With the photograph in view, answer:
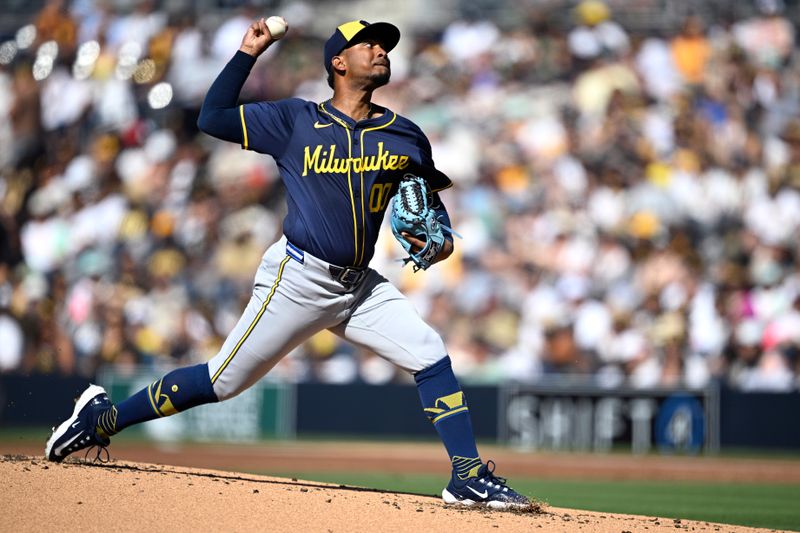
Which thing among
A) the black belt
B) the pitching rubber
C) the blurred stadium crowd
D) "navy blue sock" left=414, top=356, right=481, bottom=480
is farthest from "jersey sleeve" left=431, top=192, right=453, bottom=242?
the blurred stadium crowd

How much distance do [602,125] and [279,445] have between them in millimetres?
5713

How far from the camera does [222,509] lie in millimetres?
4711

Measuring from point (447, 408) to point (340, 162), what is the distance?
4.02 ft

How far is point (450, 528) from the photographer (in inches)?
181

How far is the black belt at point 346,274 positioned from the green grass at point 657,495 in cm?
285

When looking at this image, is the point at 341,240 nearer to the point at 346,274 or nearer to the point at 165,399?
the point at 346,274

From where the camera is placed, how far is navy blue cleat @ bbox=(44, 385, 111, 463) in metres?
5.59

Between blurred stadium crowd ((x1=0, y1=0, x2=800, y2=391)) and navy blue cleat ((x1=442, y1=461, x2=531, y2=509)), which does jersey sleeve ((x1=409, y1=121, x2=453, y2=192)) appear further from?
blurred stadium crowd ((x1=0, y1=0, x2=800, y2=391))

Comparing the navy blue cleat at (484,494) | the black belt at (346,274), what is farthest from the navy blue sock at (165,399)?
the navy blue cleat at (484,494)

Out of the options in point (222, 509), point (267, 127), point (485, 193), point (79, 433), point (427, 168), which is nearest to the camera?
point (222, 509)

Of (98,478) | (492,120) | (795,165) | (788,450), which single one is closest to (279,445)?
(492,120)

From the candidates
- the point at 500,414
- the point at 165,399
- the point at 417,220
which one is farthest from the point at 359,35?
the point at 500,414

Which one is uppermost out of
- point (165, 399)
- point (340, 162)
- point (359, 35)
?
point (359, 35)

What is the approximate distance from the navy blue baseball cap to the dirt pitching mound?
2026mm
